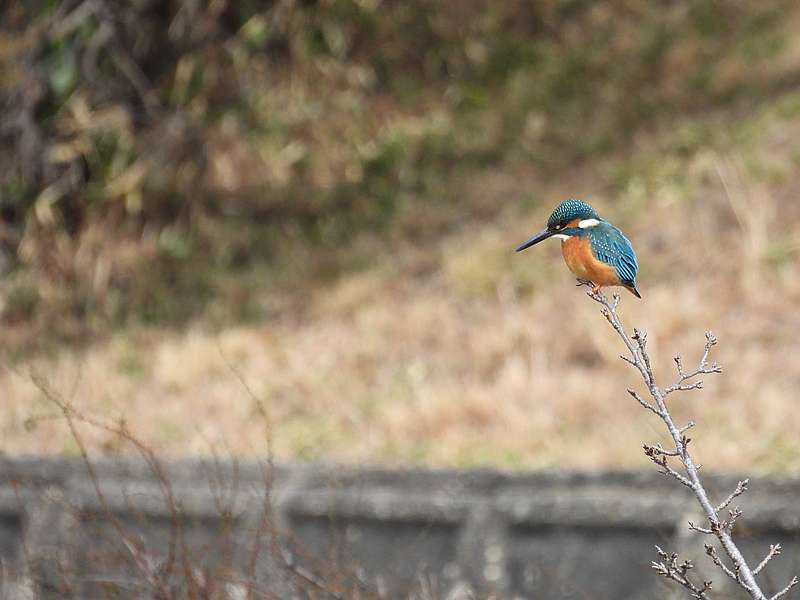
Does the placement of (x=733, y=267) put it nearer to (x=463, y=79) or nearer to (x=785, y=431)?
(x=785, y=431)

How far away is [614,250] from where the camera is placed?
4.64 ft

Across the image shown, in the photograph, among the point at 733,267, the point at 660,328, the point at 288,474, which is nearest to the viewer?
the point at 288,474

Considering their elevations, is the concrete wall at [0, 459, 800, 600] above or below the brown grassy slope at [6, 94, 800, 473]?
below

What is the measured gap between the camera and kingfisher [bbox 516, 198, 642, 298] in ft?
4.53

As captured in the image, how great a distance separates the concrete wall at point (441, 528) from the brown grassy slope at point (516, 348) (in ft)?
2.96

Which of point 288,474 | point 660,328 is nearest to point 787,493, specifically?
point 288,474

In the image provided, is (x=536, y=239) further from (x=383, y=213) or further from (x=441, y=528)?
(x=383, y=213)

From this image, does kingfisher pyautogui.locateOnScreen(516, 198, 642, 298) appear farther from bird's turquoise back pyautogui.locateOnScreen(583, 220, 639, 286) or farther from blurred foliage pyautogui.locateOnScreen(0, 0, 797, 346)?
blurred foliage pyautogui.locateOnScreen(0, 0, 797, 346)

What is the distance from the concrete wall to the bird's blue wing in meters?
2.49

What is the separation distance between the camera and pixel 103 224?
32.4 ft

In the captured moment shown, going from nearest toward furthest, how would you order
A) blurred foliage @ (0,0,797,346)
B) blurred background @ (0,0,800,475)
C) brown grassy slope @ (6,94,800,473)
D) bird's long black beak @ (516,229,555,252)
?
bird's long black beak @ (516,229,555,252) < brown grassy slope @ (6,94,800,473) < blurred background @ (0,0,800,475) < blurred foliage @ (0,0,797,346)

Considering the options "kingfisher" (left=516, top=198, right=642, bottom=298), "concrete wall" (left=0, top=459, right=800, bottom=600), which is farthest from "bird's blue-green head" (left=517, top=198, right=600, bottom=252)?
"concrete wall" (left=0, top=459, right=800, bottom=600)

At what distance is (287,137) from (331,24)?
3.21 ft

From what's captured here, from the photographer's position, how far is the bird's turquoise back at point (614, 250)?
1.40 meters
